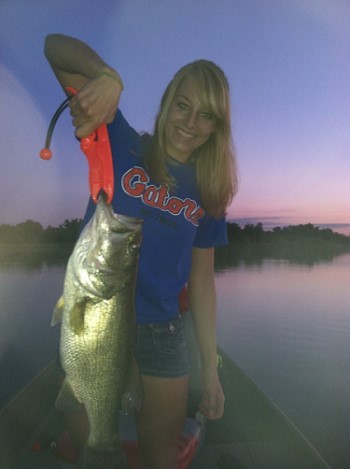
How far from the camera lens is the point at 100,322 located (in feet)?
5.03

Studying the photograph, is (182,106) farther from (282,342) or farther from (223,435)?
(282,342)

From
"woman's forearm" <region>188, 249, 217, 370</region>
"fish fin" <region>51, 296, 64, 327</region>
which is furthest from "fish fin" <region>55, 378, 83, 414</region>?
"woman's forearm" <region>188, 249, 217, 370</region>

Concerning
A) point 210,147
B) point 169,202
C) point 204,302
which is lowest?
point 204,302

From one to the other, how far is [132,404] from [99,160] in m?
1.03

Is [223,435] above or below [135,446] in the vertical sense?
below

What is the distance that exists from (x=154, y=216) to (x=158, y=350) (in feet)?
2.37

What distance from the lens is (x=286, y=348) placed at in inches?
466

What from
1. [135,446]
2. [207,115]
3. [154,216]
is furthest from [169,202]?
[135,446]

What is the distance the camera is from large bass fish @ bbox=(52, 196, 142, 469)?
1.43 metres

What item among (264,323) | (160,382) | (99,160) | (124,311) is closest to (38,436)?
(160,382)

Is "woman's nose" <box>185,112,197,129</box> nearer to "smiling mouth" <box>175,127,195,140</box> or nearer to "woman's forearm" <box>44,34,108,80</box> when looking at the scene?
"smiling mouth" <box>175,127,195,140</box>

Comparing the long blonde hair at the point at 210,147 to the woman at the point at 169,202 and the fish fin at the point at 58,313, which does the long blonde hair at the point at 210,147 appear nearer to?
the woman at the point at 169,202

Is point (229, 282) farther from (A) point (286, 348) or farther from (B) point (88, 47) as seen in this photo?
(B) point (88, 47)

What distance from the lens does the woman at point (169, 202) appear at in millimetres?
2047
